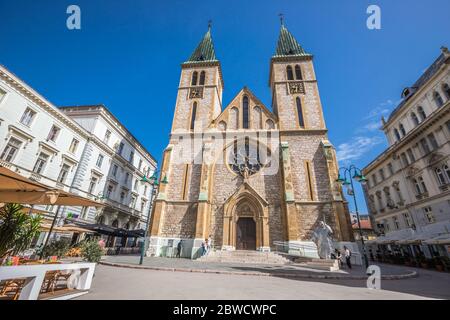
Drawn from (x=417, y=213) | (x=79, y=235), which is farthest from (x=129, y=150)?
(x=417, y=213)

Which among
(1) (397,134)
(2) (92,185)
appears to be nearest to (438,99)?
(1) (397,134)

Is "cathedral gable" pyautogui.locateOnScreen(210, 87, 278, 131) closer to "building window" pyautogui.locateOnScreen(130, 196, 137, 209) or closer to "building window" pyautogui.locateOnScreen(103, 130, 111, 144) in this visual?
"building window" pyautogui.locateOnScreen(103, 130, 111, 144)

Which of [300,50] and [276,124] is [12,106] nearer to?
[276,124]

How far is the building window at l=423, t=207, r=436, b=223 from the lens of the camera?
771 inches

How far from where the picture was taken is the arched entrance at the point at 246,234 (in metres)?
17.5

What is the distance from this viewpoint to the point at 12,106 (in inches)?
629

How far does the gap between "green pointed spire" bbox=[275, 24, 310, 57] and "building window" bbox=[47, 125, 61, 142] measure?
88.4 feet

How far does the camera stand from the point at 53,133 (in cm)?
1939

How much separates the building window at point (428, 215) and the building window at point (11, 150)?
123 ft

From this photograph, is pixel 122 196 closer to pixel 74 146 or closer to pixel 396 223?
pixel 74 146

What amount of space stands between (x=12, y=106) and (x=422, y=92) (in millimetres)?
39238

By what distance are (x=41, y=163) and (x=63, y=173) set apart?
2.28 m

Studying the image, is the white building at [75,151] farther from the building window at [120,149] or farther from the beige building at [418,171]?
the beige building at [418,171]

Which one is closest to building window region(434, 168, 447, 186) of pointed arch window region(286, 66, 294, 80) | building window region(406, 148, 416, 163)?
building window region(406, 148, 416, 163)
